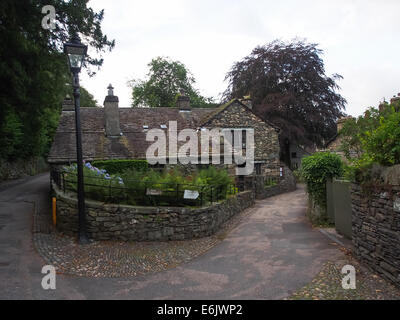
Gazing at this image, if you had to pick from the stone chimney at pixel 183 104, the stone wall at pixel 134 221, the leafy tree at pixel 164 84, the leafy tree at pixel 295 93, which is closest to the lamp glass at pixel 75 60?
the stone wall at pixel 134 221

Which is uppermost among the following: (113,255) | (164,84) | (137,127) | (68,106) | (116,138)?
(164,84)

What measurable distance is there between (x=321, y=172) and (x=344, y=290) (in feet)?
19.1

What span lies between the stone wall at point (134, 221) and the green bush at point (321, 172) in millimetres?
4176

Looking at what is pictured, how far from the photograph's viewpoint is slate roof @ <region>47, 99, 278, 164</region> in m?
16.6

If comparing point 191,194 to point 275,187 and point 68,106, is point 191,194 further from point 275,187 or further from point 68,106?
point 68,106

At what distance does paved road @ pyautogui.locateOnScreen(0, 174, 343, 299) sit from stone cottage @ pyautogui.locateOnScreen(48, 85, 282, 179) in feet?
24.8

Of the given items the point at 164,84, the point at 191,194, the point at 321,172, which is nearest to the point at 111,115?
the point at 191,194

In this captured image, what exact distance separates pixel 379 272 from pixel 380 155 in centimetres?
239

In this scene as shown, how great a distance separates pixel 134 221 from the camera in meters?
8.48

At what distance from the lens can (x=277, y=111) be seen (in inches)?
1088

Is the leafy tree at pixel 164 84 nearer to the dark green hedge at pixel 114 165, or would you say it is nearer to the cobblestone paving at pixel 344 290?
the dark green hedge at pixel 114 165

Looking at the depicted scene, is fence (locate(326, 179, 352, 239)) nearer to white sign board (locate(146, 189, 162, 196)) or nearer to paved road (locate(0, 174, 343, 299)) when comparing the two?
paved road (locate(0, 174, 343, 299))

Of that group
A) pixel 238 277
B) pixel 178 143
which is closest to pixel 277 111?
pixel 178 143

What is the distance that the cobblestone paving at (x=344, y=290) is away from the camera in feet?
16.6
